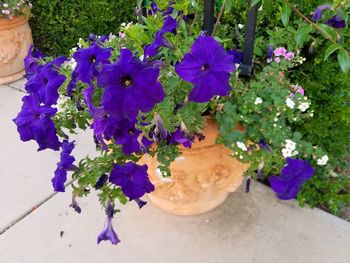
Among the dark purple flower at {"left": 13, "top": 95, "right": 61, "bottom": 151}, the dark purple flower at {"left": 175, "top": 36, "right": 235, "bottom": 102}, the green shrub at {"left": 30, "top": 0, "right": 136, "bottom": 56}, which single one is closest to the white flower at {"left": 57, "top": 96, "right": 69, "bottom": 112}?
the dark purple flower at {"left": 13, "top": 95, "right": 61, "bottom": 151}

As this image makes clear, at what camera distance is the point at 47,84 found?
5.18 feet

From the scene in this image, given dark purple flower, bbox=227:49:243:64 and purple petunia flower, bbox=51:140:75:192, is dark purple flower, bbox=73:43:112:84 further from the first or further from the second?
dark purple flower, bbox=227:49:243:64

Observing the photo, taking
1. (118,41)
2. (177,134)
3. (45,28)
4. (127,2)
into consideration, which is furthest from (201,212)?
(45,28)

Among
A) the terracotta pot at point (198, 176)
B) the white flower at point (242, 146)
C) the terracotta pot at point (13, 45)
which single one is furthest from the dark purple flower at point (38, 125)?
the terracotta pot at point (13, 45)

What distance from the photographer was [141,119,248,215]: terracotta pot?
172 centimetres

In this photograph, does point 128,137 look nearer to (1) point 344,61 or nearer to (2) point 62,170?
(2) point 62,170

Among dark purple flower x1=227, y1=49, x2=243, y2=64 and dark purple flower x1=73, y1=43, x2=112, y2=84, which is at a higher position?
dark purple flower x1=73, y1=43, x2=112, y2=84

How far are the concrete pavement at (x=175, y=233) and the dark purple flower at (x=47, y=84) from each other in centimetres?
81

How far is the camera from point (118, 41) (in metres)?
1.89

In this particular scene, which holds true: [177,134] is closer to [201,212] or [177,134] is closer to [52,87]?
[52,87]

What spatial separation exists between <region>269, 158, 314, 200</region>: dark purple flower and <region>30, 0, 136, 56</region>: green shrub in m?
2.51

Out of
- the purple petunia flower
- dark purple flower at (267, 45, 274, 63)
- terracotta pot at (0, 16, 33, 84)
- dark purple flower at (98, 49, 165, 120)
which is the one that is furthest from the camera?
terracotta pot at (0, 16, 33, 84)

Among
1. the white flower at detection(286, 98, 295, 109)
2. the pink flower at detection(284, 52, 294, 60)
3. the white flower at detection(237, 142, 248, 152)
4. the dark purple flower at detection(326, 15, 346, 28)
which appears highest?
the dark purple flower at detection(326, 15, 346, 28)

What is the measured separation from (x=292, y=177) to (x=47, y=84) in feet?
3.57
